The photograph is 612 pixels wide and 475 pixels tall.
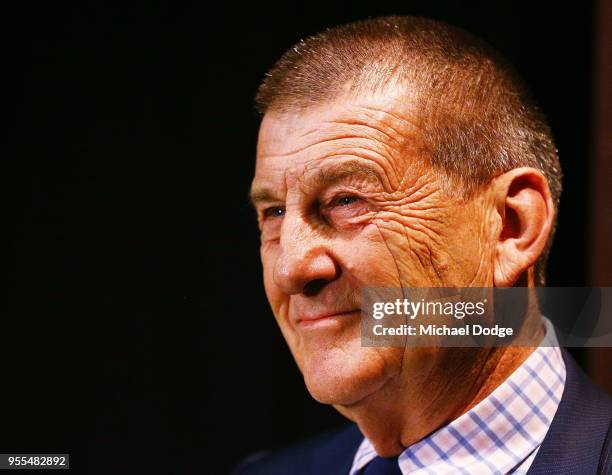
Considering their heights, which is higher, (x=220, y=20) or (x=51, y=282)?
(x=220, y=20)

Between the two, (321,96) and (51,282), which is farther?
(51,282)

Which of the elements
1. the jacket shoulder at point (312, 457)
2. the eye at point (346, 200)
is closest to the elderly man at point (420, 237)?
the eye at point (346, 200)

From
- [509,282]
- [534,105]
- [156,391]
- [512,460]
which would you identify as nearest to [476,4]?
[534,105]

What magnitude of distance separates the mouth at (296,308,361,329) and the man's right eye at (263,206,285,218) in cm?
20

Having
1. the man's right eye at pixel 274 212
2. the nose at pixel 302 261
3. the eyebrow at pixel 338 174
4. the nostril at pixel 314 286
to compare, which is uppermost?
the eyebrow at pixel 338 174

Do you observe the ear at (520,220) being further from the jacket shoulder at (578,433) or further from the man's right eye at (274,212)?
the man's right eye at (274,212)

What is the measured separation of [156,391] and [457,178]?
2.86 feet

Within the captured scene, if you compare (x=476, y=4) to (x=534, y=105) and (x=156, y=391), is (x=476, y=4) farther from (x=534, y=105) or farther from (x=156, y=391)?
(x=156, y=391)

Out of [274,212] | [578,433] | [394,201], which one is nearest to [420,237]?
[394,201]

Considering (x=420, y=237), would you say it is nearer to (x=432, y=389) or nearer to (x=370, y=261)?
(x=370, y=261)

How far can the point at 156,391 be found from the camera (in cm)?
179

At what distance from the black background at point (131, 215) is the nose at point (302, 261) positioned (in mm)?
407

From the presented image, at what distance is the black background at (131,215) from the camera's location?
1743mm

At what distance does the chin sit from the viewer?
1.32 meters
